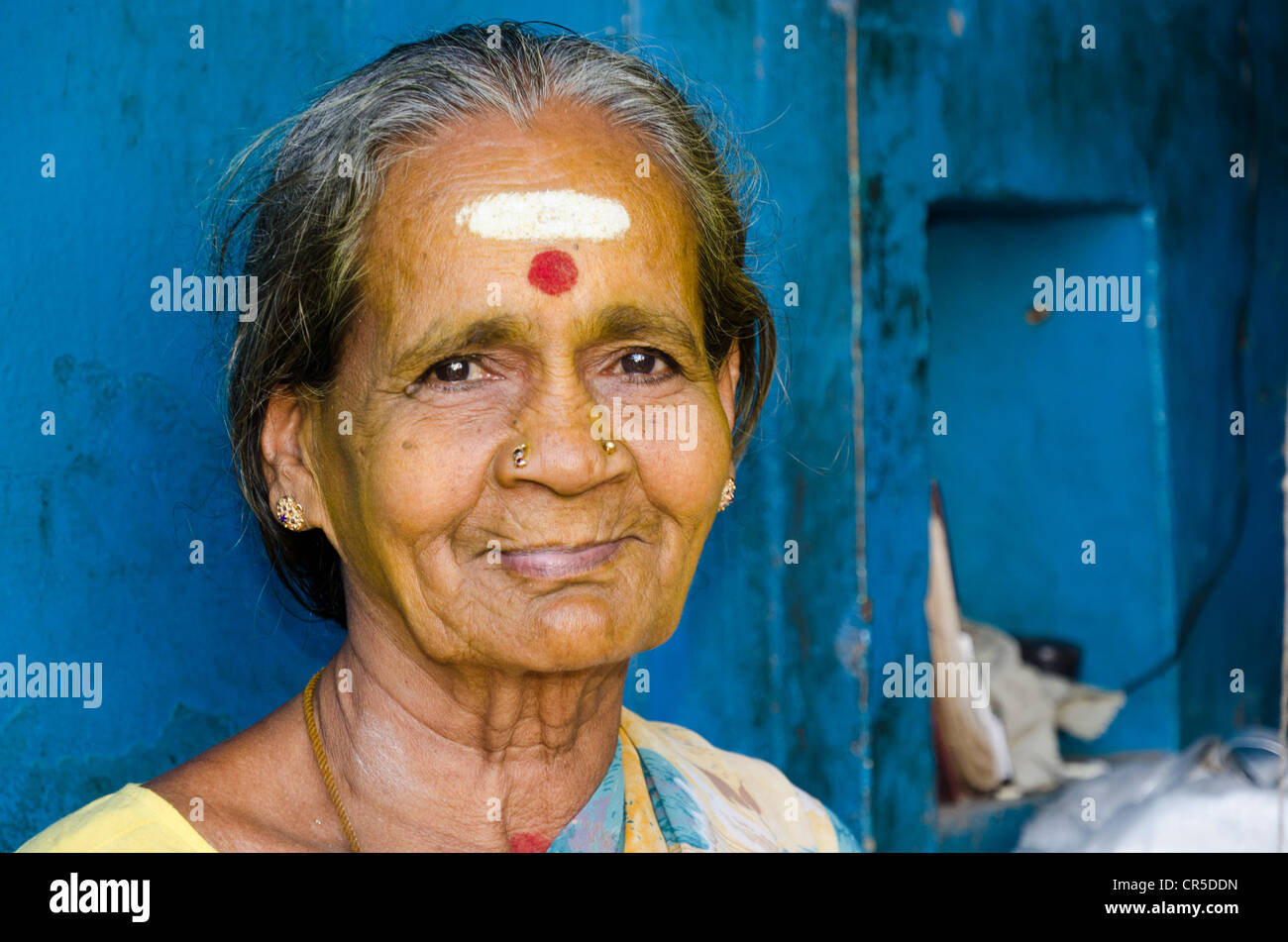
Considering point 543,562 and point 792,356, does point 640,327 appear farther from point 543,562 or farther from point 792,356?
point 792,356

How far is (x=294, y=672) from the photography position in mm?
2582

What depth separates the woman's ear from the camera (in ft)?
6.41

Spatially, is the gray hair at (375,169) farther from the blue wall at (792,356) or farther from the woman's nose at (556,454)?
the blue wall at (792,356)

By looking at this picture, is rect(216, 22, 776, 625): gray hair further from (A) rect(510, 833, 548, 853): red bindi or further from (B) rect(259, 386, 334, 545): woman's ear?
(A) rect(510, 833, 548, 853): red bindi

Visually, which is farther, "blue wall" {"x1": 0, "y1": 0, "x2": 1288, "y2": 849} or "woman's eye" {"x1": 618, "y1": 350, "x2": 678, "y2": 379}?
"blue wall" {"x1": 0, "y1": 0, "x2": 1288, "y2": 849}

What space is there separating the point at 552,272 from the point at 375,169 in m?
0.30

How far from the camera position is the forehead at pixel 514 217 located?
5.87ft

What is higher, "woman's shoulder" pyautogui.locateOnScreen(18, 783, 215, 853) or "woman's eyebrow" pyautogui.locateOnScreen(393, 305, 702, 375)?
"woman's eyebrow" pyautogui.locateOnScreen(393, 305, 702, 375)

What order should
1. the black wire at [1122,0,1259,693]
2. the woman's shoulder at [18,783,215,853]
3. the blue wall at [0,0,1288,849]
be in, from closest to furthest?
the woman's shoulder at [18,783,215,853] → the blue wall at [0,0,1288,849] → the black wire at [1122,0,1259,693]

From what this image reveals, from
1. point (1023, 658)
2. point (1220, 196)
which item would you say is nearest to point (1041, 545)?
point (1023, 658)

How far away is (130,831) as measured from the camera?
172 centimetres

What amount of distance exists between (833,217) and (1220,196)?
2004 mm

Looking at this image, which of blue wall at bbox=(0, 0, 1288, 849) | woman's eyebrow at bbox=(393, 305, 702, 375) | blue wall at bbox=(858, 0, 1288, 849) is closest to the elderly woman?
woman's eyebrow at bbox=(393, 305, 702, 375)

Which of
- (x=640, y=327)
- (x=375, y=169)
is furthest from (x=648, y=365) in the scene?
(x=375, y=169)
